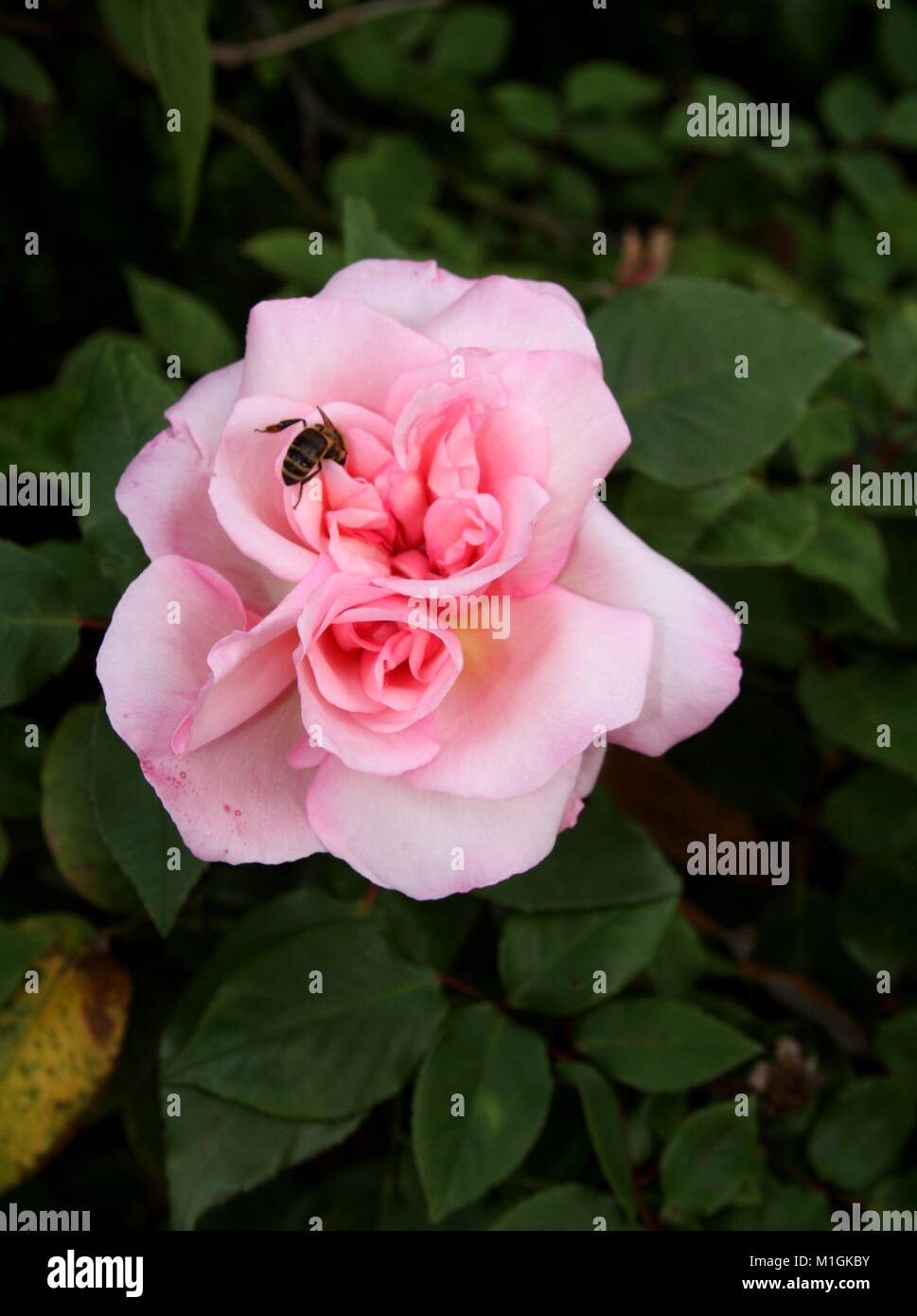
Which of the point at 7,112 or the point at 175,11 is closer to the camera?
the point at 175,11

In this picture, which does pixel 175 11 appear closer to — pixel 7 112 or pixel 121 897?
pixel 121 897

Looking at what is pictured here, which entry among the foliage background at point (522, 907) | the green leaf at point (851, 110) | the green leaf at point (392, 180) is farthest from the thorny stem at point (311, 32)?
the green leaf at point (851, 110)

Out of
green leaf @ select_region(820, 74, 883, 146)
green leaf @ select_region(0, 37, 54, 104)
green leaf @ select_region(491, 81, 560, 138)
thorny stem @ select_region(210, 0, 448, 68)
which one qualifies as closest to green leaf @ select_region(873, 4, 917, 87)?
green leaf @ select_region(820, 74, 883, 146)

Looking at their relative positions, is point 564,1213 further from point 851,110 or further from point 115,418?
point 851,110

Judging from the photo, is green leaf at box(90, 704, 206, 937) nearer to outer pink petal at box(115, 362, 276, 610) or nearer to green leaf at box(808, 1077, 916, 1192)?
outer pink petal at box(115, 362, 276, 610)

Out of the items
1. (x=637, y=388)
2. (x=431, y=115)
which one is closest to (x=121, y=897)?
(x=637, y=388)

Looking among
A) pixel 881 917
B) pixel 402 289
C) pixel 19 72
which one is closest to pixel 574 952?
pixel 881 917
